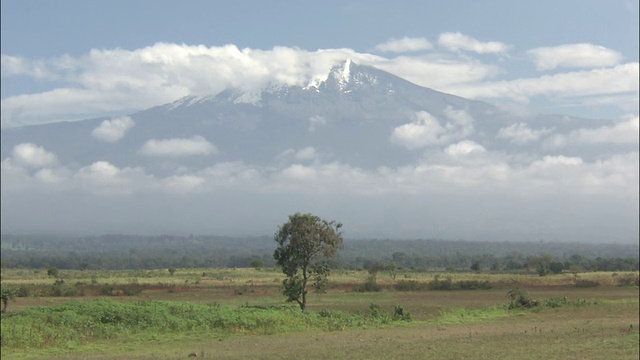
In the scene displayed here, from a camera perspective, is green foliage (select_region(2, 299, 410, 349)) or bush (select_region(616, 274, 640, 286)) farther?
bush (select_region(616, 274, 640, 286))

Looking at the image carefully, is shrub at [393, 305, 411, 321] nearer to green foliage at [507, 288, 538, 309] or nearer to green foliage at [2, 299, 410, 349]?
green foliage at [2, 299, 410, 349]

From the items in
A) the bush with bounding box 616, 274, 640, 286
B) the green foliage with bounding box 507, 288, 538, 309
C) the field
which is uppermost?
the bush with bounding box 616, 274, 640, 286

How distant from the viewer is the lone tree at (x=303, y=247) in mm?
43344

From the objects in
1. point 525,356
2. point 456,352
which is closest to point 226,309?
point 456,352

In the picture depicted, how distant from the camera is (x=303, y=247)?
1709 inches

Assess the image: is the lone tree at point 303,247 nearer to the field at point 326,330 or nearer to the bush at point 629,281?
the field at point 326,330

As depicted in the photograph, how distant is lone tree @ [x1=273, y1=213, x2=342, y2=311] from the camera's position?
142 feet

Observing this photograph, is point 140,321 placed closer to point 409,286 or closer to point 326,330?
point 326,330

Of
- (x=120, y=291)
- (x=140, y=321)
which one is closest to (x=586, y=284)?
(x=120, y=291)

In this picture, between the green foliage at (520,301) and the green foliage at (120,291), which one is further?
the green foliage at (120,291)

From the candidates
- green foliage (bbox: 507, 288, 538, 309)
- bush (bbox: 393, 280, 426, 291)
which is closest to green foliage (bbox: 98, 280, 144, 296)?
bush (bbox: 393, 280, 426, 291)

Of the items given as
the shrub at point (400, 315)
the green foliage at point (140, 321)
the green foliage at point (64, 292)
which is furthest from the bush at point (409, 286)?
the green foliage at point (64, 292)

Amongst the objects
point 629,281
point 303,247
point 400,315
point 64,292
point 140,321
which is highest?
point 303,247

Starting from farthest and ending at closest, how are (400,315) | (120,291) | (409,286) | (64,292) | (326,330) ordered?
(409,286)
(120,291)
(64,292)
(400,315)
(326,330)
